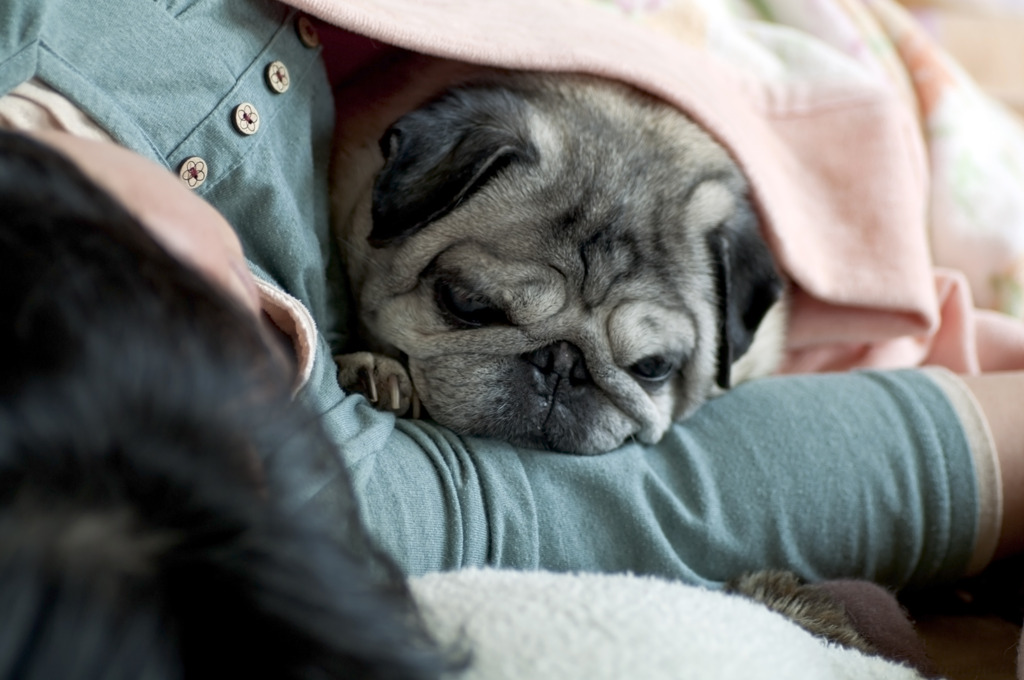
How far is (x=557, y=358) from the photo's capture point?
1.25 metres

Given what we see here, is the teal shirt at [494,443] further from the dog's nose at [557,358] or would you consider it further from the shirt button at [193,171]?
the dog's nose at [557,358]

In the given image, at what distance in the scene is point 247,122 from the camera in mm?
1074

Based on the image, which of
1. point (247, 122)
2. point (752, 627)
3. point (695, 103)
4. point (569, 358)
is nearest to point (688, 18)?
point (695, 103)

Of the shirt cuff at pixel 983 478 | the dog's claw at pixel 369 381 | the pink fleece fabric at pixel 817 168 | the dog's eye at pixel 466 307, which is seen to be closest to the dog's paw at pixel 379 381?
the dog's claw at pixel 369 381

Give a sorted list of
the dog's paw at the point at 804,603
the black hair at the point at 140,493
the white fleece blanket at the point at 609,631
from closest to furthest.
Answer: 1. the black hair at the point at 140,493
2. the white fleece blanket at the point at 609,631
3. the dog's paw at the point at 804,603

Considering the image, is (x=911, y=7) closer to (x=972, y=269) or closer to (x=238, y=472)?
Answer: (x=972, y=269)

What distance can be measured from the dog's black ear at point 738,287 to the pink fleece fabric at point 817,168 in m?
0.09

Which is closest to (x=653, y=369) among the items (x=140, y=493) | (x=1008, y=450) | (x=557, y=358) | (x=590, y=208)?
(x=557, y=358)

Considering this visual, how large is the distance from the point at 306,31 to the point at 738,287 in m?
0.70

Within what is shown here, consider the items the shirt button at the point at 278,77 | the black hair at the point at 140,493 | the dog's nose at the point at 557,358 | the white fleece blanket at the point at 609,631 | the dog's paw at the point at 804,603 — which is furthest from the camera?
the dog's nose at the point at 557,358

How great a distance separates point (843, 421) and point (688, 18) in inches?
35.4

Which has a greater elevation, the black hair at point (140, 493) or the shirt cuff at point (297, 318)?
the black hair at point (140, 493)

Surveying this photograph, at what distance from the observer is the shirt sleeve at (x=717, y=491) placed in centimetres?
103

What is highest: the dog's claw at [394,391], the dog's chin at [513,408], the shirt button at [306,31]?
the shirt button at [306,31]
